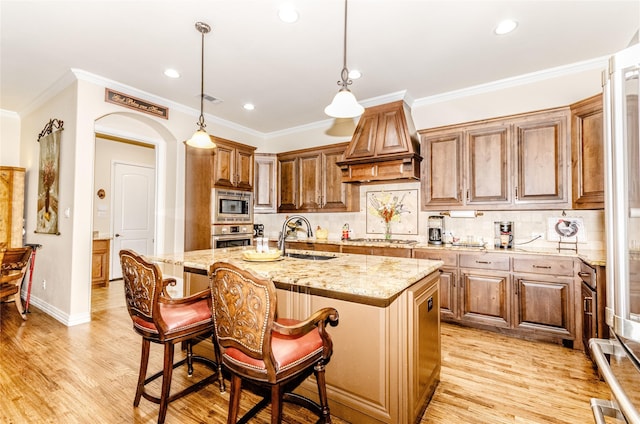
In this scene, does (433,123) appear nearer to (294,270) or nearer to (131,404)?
(294,270)

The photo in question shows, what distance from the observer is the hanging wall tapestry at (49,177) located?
12.3 ft

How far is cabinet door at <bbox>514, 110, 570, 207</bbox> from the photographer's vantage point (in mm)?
3141

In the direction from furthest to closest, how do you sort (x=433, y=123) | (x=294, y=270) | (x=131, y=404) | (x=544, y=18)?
1. (x=433, y=123)
2. (x=544, y=18)
3. (x=131, y=404)
4. (x=294, y=270)

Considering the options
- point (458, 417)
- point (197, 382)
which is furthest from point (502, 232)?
point (197, 382)

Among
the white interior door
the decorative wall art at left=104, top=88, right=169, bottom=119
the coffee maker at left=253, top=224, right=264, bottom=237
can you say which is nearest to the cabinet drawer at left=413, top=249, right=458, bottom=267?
the coffee maker at left=253, top=224, right=264, bottom=237

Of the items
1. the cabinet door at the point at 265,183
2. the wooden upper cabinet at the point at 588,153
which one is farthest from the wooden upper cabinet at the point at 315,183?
the wooden upper cabinet at the point at 588,153

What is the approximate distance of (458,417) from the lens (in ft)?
6.24

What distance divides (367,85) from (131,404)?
3791 mm

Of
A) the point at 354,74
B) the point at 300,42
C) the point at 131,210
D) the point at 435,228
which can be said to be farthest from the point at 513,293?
the point at 131,210

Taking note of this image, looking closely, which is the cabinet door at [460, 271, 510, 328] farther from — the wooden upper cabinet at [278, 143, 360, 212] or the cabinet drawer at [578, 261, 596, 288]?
the wooden upper cabinet at [278, 143, 360, 212]

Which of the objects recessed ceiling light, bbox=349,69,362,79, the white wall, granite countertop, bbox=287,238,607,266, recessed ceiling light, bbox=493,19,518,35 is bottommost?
granite countertop, bbox=287,238,607,266

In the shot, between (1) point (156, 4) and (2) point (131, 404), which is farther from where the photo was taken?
(1) point (156, 4)

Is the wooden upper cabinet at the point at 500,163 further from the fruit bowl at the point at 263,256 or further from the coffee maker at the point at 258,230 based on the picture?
the coffee maker at the point at 258,230

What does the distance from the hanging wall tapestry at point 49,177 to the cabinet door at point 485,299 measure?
489cm
